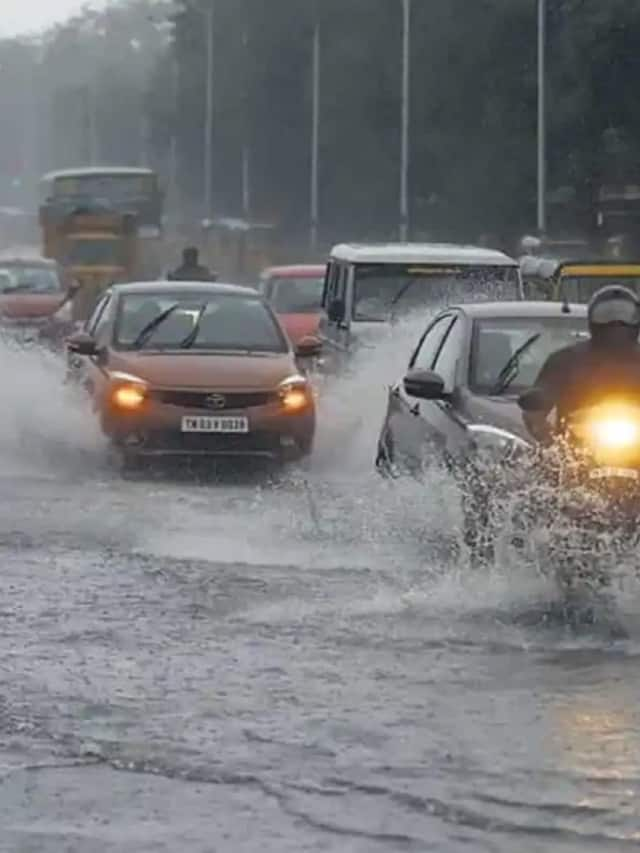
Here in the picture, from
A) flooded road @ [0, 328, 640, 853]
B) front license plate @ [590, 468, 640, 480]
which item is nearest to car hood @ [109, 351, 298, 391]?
flooded road @ [0, 328, 640, 853]

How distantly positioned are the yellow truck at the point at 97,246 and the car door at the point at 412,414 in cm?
3571

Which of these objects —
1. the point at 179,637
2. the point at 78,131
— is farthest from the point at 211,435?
the point at 78,131

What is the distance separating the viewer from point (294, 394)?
1964 centimetres

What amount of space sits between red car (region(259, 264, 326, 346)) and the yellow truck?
20.6 metres

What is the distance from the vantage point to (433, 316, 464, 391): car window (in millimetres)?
14828

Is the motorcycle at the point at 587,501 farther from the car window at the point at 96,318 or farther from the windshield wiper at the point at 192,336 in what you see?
the car window at the point at 96,318

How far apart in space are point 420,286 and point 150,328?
150 inches

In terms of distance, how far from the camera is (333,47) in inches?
3095

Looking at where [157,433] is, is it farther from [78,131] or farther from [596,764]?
[78,131]

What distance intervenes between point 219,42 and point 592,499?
85.2m

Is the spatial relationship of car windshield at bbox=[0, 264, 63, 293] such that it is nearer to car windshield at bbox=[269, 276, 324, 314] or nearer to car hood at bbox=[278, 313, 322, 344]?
car windshield at bbox=[269, 276, 324, 314]

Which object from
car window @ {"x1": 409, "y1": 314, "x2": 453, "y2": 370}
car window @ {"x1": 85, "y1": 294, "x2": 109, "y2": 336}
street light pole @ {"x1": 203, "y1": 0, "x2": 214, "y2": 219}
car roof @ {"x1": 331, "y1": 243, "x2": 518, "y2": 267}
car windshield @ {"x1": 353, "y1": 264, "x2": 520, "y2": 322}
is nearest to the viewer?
car window @ {"x1": 409, "y1": 314, "x2": 453, "y2": 370}

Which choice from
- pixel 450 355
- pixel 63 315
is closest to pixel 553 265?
pixel 450 355

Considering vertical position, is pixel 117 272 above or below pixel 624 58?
below
